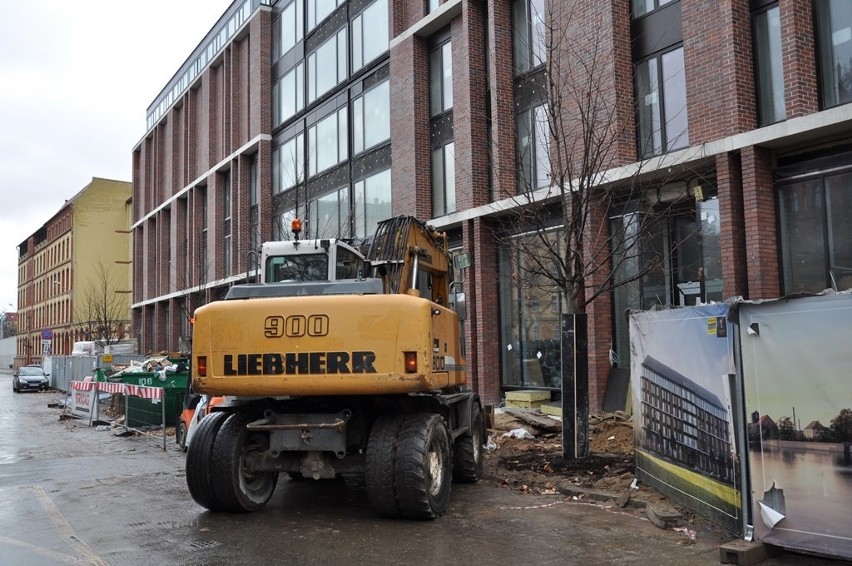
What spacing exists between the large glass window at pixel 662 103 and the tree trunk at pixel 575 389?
560 centimetres

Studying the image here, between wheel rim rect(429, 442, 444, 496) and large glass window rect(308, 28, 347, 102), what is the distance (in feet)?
66.3

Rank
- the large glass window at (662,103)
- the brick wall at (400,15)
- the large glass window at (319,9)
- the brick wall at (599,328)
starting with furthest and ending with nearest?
the large glass window at (319,9) < the brick wall at (400,15) < the brick wall at (599,328) < the large glass window at (662,103)

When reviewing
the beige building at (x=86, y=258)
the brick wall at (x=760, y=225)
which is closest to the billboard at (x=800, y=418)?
the brick wall at (x=760, y=225)

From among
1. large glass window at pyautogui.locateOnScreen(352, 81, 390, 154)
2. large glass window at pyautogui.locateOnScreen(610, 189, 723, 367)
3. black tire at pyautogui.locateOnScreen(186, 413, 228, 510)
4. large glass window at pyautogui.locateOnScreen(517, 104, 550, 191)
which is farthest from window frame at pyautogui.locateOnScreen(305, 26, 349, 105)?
black tire at pyautogui.locateOnScreen(186, 413, 228, 510)

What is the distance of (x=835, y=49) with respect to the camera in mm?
12078

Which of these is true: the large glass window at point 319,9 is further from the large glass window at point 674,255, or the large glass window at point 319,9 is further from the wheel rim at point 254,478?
the wheel rim at point 254,478

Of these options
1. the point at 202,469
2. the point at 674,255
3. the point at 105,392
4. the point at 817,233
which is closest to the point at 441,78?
the point at 674,255

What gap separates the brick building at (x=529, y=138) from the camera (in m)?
12.3

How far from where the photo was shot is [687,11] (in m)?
13.9

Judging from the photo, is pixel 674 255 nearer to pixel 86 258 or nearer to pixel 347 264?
pixel 347 264

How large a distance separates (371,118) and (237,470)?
693 inches

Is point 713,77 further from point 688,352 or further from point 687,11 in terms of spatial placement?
point 688,352

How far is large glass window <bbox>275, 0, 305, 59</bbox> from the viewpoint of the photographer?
94.6 feet

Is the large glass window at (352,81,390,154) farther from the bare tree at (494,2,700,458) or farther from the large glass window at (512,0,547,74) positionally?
the bare tree at (494,2,700,458)
